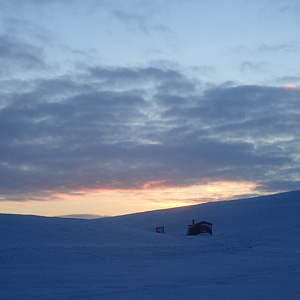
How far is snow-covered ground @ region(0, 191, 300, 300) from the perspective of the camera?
37.0ft

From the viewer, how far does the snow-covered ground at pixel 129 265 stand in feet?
37.0

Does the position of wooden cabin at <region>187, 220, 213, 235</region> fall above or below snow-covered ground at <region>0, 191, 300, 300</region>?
above

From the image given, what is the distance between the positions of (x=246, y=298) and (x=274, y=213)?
45.7 metres

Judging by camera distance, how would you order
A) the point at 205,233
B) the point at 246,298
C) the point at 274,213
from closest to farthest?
the point at 246,298, the point at 205,233, the point at 274,213

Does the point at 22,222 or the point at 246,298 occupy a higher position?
the point at 22,222

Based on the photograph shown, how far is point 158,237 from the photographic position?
29.5 metres

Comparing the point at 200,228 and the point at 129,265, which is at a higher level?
the point at 200,228

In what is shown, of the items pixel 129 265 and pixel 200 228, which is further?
pixel 200 228

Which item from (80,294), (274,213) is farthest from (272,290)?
(274,213)

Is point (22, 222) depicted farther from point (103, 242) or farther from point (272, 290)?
point (272, 290)

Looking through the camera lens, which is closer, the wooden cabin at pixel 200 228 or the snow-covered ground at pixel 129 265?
the snow-covered ground at pixel 129 265

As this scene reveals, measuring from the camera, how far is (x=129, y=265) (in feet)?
58.6

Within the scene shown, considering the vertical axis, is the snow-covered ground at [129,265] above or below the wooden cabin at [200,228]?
below

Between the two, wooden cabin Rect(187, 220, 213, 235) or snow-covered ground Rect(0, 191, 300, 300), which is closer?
snow-covered ground Rect(0, 191, 300, 300)
